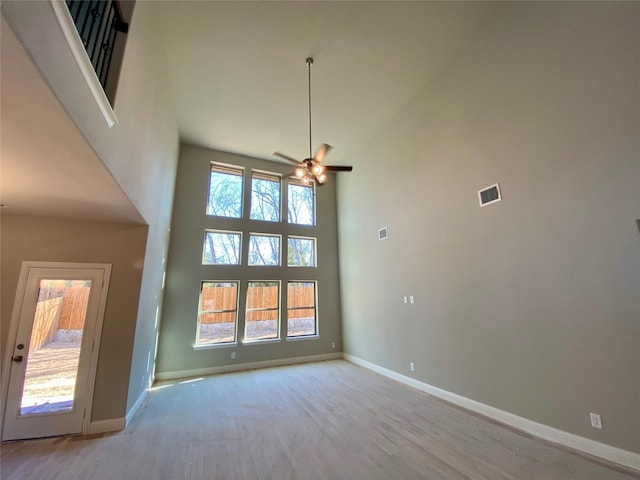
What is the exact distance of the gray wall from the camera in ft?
18.9

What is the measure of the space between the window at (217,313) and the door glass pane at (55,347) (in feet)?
8.80

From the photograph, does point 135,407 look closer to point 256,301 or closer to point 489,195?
point 256,301

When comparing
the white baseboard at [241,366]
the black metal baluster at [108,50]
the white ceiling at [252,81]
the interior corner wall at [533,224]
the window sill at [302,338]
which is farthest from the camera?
the window sill at [302,338]

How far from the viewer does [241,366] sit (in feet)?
20.0

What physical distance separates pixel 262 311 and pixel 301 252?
188 centimetres

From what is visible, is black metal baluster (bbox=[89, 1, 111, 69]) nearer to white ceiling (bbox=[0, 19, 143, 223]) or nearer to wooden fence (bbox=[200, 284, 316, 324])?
white ceiling (bbox=[0, 19, 143, 223])

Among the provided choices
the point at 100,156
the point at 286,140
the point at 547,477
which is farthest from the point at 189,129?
the point at 547,477

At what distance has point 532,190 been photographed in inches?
128

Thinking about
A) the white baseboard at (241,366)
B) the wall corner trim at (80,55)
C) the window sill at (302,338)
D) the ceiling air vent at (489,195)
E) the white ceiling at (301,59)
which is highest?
the white ceiling at (301,59)

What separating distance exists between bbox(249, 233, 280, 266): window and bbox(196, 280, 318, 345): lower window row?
54cm

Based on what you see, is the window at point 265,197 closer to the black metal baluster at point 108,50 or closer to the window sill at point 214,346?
the window sill at point 214,346

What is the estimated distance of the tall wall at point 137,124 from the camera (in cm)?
138

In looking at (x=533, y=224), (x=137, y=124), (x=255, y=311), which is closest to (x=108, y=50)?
(x=137, y=124)

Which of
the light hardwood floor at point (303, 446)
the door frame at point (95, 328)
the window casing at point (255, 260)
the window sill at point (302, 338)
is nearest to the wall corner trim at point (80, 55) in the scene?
the door frame at point (95, 328)
